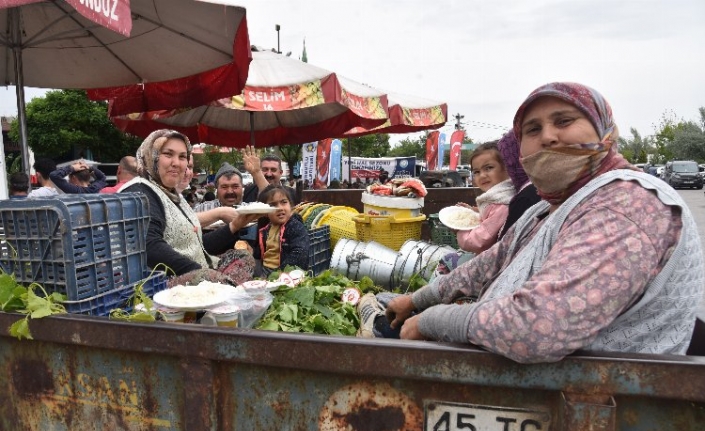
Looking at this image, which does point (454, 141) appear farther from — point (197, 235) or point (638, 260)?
point (638, 260)

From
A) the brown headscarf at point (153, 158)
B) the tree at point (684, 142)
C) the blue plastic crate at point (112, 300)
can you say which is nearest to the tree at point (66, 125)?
the brown headscarf at point (153, 158)

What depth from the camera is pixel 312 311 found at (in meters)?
2.62

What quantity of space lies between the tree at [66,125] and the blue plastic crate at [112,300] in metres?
Answer: 25.3

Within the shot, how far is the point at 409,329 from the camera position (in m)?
1.66

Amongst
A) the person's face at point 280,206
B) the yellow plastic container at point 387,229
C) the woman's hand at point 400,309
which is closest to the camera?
the woman's hand at point 400,309

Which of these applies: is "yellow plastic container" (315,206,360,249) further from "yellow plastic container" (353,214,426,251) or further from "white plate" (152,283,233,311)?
"white plate" (152,283,233,311)

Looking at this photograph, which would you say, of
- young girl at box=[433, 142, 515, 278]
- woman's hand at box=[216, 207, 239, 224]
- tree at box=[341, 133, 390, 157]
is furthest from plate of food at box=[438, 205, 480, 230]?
tree at box=[341, 133, 390, 157]

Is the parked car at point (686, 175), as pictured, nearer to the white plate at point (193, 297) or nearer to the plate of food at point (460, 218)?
the plate of food at point (460, 218)

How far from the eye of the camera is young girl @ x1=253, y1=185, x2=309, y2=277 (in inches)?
155

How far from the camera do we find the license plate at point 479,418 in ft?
4.21

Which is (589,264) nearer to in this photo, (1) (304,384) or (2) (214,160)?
(1) (304,384)

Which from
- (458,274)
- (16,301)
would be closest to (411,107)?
(458,274)

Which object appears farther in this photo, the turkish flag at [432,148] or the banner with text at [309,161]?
the turkish flag at [432,148]

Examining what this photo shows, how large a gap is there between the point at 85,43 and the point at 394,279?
12.3ft
